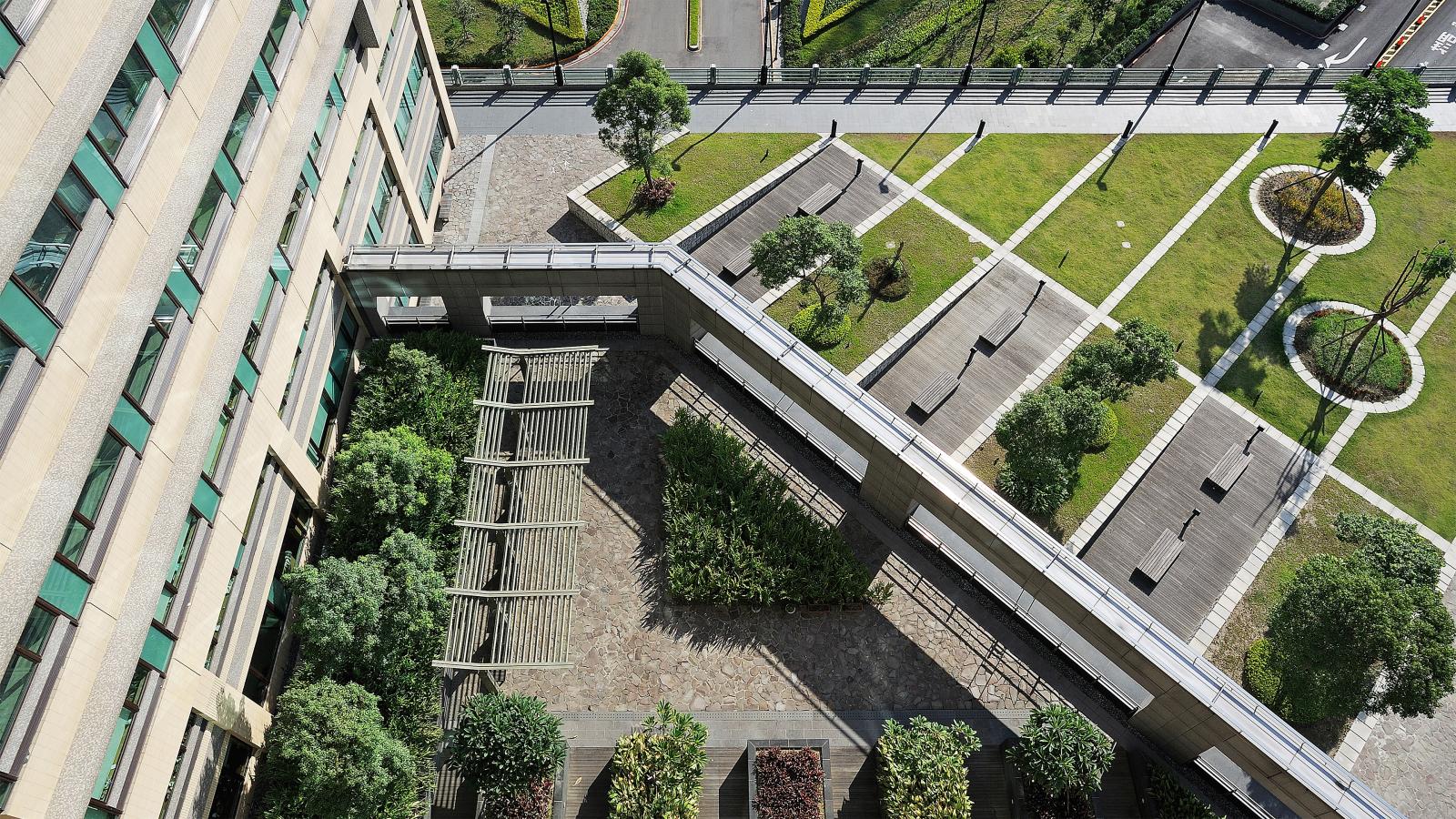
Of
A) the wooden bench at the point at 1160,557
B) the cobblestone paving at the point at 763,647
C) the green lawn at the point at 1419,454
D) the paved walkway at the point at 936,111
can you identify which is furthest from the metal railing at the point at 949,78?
the wooden bench at the point at 1160,557

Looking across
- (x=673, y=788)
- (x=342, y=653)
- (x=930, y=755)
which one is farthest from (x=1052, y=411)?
(x=342, y=653)

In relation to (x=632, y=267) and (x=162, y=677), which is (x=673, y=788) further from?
(x=632, y=267)

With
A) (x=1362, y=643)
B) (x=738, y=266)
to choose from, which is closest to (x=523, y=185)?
(x=738, y=266)

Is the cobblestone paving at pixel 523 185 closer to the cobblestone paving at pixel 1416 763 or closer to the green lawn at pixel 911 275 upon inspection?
the green lawn at pixel 911 275

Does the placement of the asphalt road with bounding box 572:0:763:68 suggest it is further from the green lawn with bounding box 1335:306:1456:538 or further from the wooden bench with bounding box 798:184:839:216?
the green lawn with bounding box 1335:306:1456:538

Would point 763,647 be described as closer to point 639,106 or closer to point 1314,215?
point 639,106
